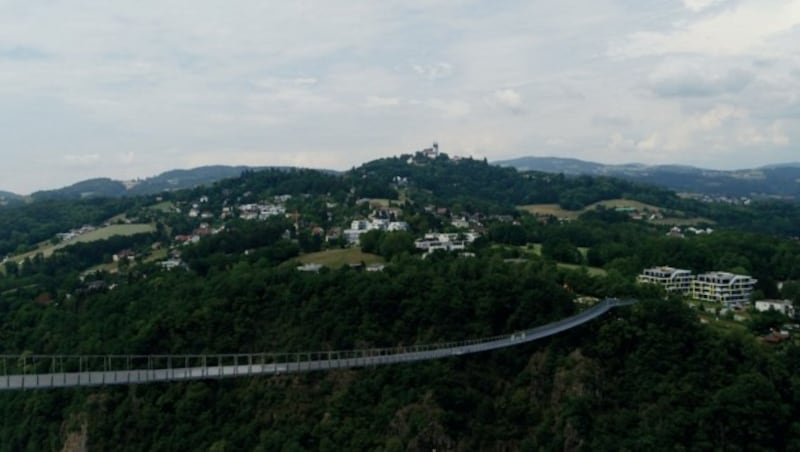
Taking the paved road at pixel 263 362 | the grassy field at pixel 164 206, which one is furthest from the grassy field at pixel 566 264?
the grassy field at pixel 164 206

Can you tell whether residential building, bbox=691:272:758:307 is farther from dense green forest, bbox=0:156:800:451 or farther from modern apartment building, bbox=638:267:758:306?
dense green forest, bbox=0:156:800:451

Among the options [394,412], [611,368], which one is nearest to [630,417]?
[611,368]

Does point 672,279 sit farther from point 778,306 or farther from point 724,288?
point 778,306

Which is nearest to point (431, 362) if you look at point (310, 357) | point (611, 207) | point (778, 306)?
point (310, 357)

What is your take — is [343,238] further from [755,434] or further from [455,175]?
[455,175]

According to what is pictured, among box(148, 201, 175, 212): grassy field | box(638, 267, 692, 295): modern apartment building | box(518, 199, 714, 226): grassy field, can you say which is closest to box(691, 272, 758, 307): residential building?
box(638, 267, 692, 295): modern apartment building

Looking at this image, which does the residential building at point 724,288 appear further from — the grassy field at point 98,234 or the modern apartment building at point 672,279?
the grassy field at point 98,234

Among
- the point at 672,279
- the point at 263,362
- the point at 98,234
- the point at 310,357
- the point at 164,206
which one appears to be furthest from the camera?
the point at 164,206
